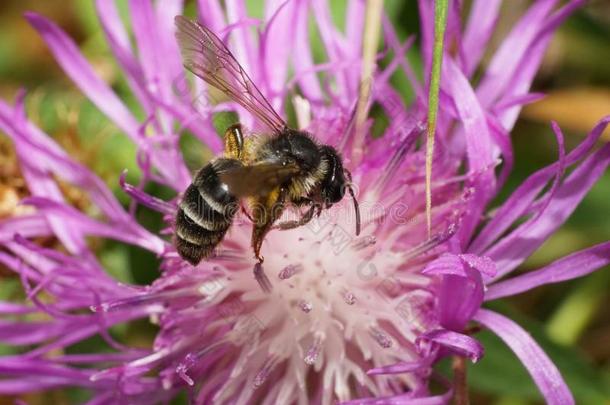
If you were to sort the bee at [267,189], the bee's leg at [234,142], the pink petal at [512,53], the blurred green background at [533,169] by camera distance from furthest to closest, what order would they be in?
the blurred green background at [533,169]
the pink petal at [512,53]
the bee's leg at [234,142]
the bee at [267,189]

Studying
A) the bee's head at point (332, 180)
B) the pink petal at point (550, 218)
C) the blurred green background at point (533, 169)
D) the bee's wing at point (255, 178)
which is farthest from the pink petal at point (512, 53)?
the bee's wing at point (255, 178)

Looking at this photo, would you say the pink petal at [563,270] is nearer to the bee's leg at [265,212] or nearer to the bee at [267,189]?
the bee at [267,189]

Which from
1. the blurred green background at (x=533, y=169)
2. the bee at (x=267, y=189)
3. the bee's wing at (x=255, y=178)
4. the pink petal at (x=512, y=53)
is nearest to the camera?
the bee's wing at (x=255, y=178)

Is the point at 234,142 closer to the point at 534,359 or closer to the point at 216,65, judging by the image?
the point at 216,65

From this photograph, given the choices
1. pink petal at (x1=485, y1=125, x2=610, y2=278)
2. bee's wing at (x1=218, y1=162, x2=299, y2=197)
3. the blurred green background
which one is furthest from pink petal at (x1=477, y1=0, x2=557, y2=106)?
bee's wing at (x1=218, y1=162, x2=299, y2=197)

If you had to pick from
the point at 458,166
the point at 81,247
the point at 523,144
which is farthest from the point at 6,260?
the point at 523,144

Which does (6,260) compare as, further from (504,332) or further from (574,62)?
(574,62)

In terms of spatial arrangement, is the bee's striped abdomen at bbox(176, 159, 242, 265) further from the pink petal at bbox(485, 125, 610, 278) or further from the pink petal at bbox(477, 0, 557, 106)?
the pink petal at bbox(477, 0, 557, 106)

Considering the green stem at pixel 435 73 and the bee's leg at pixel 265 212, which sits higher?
the green stem at pixel 435 73
